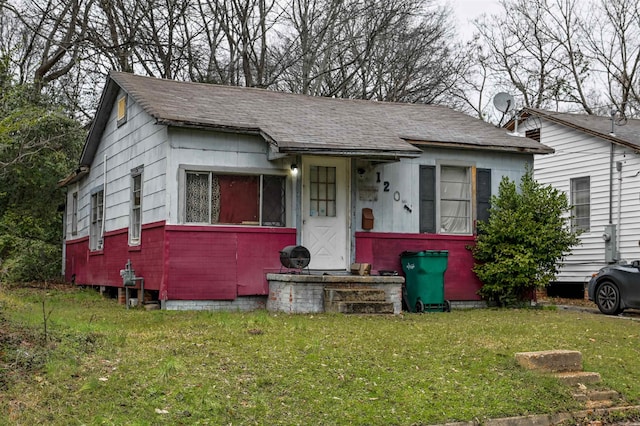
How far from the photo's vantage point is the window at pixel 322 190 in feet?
45.1

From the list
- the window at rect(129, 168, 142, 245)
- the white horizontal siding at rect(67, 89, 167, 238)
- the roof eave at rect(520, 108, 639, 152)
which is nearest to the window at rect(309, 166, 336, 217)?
the white horizontal siding at rect(67, 89, 167, 238)

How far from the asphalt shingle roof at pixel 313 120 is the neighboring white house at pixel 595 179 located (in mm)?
4316

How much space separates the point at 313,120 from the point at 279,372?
8295 mm

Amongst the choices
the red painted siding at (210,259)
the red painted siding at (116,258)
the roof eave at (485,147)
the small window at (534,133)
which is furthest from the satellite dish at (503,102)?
the red painted siding at (116,258)

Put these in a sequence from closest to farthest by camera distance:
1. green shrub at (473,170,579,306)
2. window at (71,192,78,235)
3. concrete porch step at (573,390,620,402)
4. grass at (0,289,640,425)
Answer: grass at (0,289,640,425)
concrete porch step at (573,390,620,402)
green shrub at (473,170,579,306)
window at (71,192,78,235)

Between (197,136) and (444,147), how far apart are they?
506 cm

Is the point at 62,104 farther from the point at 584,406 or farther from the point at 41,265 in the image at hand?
the point at 584,406

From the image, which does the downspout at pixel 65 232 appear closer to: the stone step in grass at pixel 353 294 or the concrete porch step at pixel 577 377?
the stone step in grass at pixel 353 294

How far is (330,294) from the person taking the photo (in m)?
12.3

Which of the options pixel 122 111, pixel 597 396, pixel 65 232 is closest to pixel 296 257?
pixel 122 111

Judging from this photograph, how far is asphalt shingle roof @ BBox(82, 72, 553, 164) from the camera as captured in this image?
1278 centimetres

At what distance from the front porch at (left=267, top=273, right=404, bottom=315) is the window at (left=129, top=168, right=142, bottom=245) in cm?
360

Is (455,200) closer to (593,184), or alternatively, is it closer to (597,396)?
(593,184)

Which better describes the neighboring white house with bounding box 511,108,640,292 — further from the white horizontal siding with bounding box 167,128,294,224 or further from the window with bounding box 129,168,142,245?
the window with bounding box 129,168,142,245
